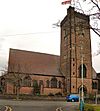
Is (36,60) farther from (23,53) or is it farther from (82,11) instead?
(82,11)

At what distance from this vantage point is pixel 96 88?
8088cm

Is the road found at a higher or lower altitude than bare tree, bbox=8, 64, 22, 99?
lower

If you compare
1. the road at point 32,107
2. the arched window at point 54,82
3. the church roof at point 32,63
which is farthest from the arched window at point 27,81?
the road at point 32,107

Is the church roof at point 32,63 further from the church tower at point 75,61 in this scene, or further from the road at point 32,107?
the road at point 32,107

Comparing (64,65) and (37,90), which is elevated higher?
(64,65)

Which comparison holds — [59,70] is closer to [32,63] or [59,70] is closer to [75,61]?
[75,61]

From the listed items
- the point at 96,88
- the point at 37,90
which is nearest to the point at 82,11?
the point at 37,90

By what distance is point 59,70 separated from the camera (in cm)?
8031

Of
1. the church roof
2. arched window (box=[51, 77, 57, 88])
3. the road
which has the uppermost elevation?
the church roof

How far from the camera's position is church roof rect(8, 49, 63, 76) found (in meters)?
73.4

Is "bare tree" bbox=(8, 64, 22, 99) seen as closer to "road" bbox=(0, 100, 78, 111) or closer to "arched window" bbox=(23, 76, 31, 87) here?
"arched window" bbox=(23, 76, 31, 87)

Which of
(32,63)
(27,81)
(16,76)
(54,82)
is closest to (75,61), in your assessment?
(54,82)

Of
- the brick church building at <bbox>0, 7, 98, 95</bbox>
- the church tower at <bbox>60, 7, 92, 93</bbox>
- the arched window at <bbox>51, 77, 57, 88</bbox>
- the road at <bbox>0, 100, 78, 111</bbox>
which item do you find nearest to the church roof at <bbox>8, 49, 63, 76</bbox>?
the brick church building at <bbox>0, 7, 98, 95</bbox>

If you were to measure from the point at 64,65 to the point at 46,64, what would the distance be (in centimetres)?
574
